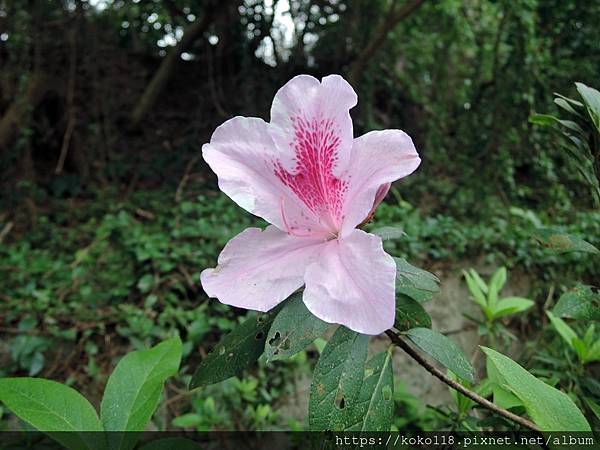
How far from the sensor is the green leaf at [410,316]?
670 millimetres

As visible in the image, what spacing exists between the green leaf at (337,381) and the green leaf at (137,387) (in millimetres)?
263

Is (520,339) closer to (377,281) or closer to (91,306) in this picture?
(377,281)

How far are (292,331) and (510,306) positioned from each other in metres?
0.86

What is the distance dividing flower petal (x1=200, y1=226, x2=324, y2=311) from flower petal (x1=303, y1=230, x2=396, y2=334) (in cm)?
4

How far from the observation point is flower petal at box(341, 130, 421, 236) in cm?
57

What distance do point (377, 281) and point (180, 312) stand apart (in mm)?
1717

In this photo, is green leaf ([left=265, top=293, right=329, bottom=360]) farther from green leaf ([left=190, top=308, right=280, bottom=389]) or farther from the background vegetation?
the background vegetation

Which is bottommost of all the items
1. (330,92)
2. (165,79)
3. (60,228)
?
(60,228)

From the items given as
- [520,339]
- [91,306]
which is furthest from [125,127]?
[520,339]

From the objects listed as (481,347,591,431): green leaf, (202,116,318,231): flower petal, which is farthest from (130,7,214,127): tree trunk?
(481,347,591,431): green leaf

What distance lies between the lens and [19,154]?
11.6 feet

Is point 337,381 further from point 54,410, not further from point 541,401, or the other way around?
point 54,410

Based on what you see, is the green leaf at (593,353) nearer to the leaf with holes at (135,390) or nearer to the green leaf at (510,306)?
the green leaf at (510,306)

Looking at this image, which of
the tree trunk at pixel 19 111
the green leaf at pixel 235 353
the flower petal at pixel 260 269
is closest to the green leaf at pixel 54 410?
the green leaf at pixel 235 353
